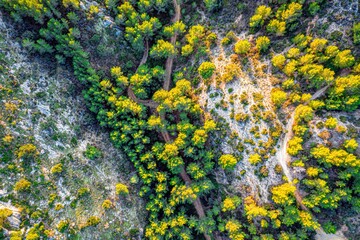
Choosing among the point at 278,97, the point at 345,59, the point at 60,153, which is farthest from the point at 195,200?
the point at 345,59

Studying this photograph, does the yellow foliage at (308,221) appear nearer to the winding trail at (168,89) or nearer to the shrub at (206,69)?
the winding trail at (168,89)

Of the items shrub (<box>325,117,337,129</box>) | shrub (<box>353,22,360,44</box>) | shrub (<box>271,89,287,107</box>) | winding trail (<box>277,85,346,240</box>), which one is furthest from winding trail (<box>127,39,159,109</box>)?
shrub (<box>353,22,360,44</box>)

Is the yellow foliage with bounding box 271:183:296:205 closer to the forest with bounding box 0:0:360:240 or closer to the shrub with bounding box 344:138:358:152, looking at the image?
the forest with bounding box 0:0:360:240

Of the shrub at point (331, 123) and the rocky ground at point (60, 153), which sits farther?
the shrub at point (331, 123)

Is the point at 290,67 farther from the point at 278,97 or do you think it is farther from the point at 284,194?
the point at 284,194

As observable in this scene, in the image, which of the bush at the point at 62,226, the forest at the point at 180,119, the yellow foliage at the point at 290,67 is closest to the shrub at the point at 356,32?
the forest at the point at 180,119

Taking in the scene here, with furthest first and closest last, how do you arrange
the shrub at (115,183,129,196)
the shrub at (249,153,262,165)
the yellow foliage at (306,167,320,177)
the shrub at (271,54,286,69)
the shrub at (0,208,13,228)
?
the shrub at (115,183,129,196), the shrub at (249,153,262,165), the shrub at (271,54,286,69), the yellow foliage at (306,167,320,177), the shrub at (0,208,13,228)
